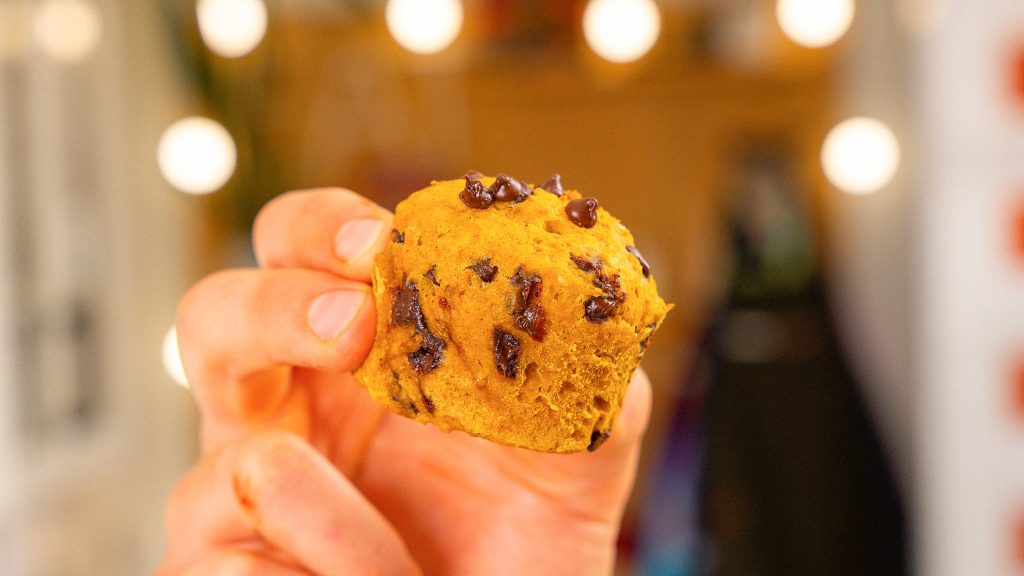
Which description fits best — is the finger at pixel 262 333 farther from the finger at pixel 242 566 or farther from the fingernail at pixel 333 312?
the finger at pixel 242 566

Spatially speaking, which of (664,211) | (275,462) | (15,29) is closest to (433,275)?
(275,462)

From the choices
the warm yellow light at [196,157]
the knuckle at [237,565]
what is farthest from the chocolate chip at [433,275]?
the warm yellow light at [196,157]

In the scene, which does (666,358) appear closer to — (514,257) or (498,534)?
(498,534)

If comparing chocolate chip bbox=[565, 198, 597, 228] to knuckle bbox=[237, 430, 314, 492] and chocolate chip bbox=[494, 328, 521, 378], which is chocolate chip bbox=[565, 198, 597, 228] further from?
knuckle bbox=[237, 430, 314, 492]

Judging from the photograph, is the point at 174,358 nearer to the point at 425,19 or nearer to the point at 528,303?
the point at 425,19

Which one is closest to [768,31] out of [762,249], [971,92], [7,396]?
[762,249]

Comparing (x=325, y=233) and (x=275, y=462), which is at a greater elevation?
(x=325, y=233)
